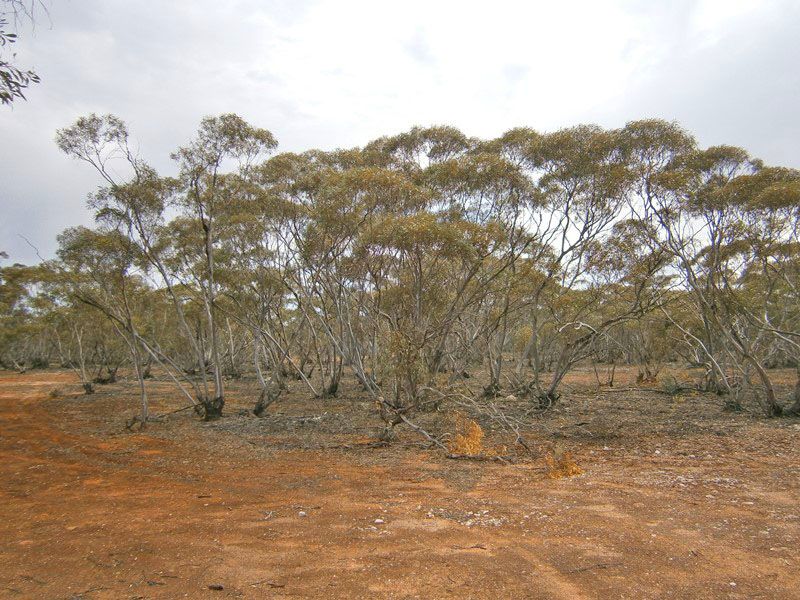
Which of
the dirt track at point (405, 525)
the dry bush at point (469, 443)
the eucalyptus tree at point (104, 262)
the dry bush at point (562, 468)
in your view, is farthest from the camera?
the eucalyptus tree at point (104, 262)

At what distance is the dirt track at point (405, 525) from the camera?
13.0 feet

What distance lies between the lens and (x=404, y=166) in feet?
51.2

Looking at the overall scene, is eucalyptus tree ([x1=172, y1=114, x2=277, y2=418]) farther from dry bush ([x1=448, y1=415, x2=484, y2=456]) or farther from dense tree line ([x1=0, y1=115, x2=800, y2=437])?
dry bush ([x1=448, y1=415, x2=484, y2=456])

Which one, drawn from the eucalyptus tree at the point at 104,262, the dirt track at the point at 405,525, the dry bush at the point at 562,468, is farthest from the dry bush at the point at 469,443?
the eucalyptus tree at the point at 104,262

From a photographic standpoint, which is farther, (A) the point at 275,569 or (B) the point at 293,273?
(B) the point at 293,273

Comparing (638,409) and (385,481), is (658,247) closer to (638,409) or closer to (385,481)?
(638,409)

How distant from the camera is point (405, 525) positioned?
532 centimetres

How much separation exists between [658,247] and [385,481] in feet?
39.6

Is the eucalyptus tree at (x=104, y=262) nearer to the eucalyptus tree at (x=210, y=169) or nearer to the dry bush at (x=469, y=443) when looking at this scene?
the eucalyptus tree at (x=210, y=169)

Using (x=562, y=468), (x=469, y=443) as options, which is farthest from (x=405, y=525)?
(x=469, y=443)

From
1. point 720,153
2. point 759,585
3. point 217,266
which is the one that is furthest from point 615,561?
point 217,266

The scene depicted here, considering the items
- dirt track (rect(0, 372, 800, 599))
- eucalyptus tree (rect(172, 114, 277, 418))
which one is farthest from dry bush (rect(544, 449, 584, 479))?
eucalyptus tree (rect(172, 114, 277, 418))

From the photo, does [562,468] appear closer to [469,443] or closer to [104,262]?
[469,443]

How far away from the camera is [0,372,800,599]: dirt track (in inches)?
156
